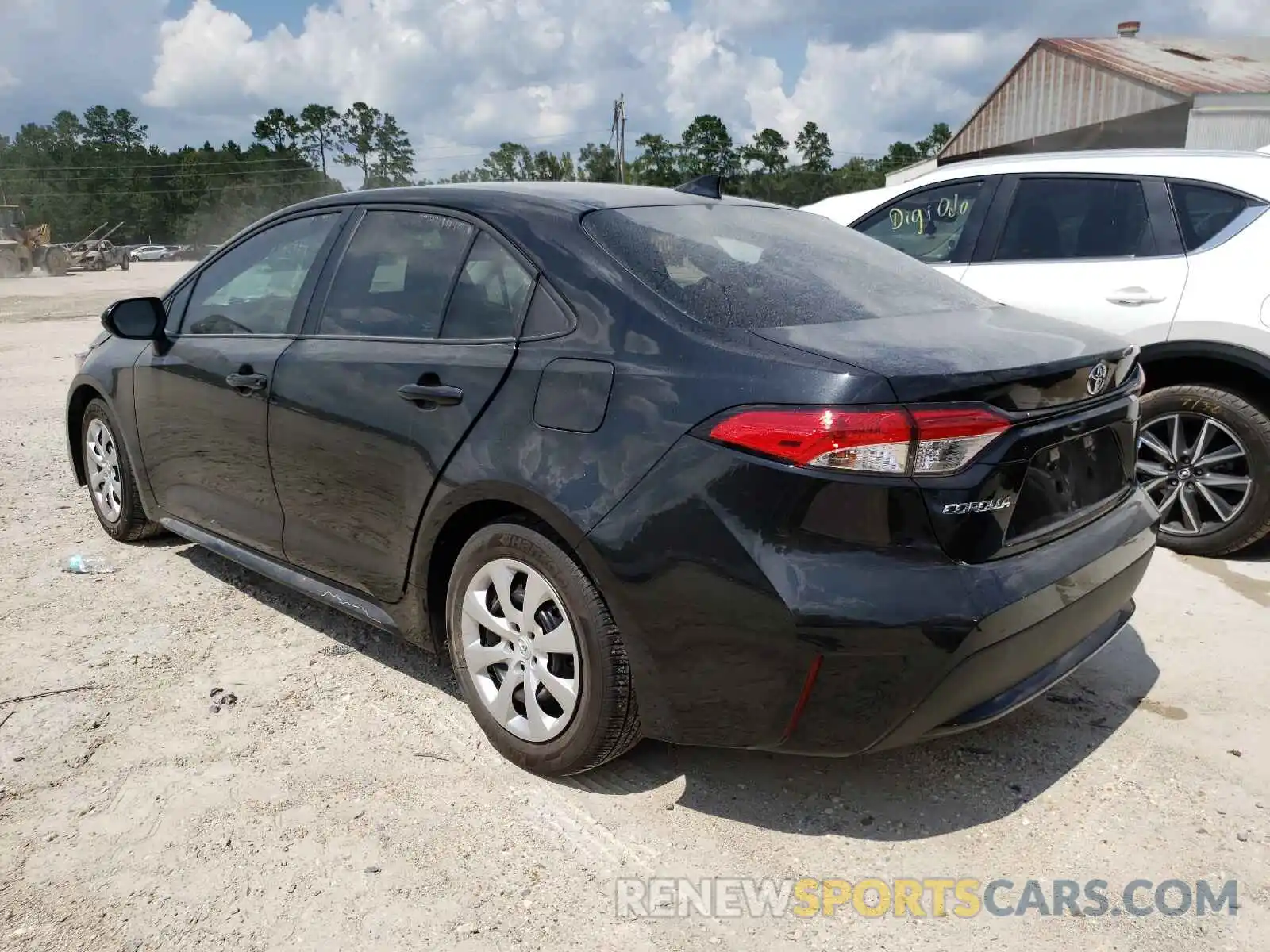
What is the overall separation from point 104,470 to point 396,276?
254cm

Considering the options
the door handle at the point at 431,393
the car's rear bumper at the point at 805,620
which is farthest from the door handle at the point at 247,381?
the car's rear bumper at the point at 805,620

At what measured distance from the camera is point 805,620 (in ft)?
7.27

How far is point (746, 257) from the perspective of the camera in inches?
114

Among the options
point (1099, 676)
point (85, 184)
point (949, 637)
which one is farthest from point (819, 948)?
point (85, 184)

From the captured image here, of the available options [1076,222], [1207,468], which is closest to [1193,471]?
[1207,468]

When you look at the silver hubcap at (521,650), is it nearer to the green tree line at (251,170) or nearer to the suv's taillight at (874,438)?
the suv's taillight at (874,438)

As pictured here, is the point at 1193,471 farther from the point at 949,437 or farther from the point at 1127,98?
the point at 1127,98

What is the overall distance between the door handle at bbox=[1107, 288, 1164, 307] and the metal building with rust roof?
17746 mm

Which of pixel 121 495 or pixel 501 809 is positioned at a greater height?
pixel 121 495

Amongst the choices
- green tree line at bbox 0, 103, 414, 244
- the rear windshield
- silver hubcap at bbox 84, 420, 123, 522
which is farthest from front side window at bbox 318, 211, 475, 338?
green tree line at bbox 0, 103, 414, 244

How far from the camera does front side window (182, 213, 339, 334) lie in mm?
3635

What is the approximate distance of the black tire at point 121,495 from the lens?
465 centimetres

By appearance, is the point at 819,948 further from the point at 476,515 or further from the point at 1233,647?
the point at 1233,647

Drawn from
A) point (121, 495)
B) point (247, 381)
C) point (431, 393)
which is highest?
point (431, 393)
